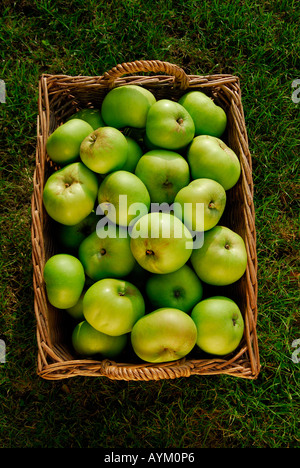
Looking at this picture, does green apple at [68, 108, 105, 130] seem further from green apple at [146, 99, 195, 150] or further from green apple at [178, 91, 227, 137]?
green apple at [178, 91, 227, 137]

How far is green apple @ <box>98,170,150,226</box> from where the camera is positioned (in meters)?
1.73

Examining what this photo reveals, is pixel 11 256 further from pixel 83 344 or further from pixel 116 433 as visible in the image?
pixel 116 433

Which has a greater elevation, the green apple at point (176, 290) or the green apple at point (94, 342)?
the green apple at point (176, 290)

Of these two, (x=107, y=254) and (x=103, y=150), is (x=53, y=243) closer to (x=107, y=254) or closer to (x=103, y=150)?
(x=107, y=254)

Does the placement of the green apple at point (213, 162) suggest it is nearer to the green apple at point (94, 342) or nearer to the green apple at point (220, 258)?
the green apple at point (220, 258)

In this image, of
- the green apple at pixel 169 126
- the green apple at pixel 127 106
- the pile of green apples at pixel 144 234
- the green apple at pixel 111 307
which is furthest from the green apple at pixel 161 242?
the green apple at pixel 127 106

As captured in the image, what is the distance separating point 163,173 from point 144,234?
0.33m

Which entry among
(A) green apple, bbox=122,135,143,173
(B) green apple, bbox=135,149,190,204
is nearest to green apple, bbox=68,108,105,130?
(A) green apple, bbox=122,135,143,173

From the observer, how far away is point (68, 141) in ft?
6.05

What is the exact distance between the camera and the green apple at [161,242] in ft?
5.29

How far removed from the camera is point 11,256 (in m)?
2.36

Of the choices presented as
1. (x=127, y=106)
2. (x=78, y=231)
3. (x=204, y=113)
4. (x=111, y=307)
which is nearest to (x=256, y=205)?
(x=204, y=113)

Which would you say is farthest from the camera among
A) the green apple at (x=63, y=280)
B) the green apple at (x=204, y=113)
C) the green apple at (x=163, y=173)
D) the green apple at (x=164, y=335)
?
the green apple at (x=204, y=113)
